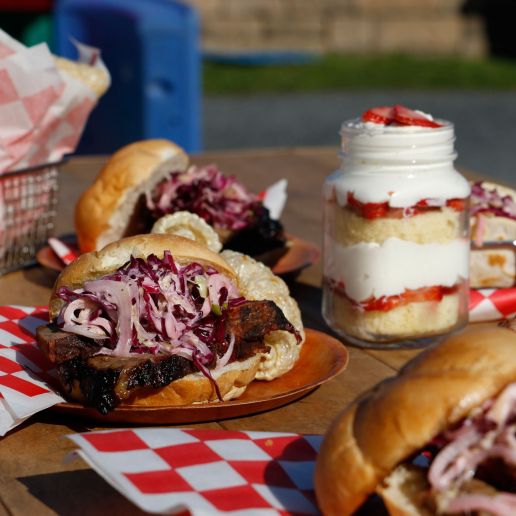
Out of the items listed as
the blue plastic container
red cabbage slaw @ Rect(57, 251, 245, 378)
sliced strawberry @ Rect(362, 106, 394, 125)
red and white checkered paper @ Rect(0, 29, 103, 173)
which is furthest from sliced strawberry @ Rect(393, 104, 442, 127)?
the blue plastic container

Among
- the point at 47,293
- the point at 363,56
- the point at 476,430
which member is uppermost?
the point at 476,430

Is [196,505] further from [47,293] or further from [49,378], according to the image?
[47,293]

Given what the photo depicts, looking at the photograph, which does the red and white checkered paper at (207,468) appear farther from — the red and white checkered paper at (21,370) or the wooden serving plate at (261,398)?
the red and white checkered paper at (21,370)

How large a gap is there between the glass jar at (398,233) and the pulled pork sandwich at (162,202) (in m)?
A: 0.45

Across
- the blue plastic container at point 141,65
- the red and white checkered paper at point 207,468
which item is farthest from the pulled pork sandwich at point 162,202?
the blue plastic container at point 141,65

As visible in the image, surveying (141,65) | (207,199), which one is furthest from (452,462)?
(141,65)

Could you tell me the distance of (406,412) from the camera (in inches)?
50.7

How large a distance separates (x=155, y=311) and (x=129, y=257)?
0.57 feet

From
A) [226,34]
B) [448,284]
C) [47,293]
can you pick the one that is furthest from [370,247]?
[226,34]

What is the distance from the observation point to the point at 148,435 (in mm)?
1519

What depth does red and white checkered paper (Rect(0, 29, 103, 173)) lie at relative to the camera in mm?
2551

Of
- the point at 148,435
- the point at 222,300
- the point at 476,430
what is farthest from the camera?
the point at 222,300

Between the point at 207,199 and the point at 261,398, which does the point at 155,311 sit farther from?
the point at 207,199

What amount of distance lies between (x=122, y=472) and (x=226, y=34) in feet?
43.2
